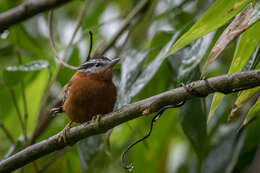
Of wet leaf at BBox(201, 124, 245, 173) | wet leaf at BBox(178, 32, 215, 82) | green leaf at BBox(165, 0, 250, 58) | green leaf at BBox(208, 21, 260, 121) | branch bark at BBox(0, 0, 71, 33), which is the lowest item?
wet leaf at BBox(201, 124, 245, 173)

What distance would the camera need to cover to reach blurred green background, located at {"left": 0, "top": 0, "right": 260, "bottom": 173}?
2.15 m

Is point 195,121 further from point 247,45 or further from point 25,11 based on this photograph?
point 25,11

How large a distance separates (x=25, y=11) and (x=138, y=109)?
2.64ft

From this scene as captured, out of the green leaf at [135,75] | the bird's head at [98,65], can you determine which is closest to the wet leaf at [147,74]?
the green leaf at [135,75]

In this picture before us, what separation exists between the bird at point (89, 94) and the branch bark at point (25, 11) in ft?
2.60

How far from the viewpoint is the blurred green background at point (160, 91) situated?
2.15 metres

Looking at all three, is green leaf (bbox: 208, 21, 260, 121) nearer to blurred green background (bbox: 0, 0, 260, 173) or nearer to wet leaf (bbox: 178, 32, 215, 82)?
blurred green background (bbox: 0, 0, 260, 173)

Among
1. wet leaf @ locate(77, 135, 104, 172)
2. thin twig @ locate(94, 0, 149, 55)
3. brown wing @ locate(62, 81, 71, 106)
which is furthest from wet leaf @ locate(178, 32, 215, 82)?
thin twig @ locate(94, 0, 149, 55)

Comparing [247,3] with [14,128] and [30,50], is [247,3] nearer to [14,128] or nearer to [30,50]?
[30,50]

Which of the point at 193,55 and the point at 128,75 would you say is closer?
the point at 193,55

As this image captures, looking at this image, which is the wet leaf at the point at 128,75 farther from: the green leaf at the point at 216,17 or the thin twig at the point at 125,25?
the thin twig at the point at 125,25

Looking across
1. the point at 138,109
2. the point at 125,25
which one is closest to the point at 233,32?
the point at 138,109

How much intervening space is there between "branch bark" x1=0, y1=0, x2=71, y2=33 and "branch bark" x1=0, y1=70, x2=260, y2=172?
0.66m

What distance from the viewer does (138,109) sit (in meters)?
2.01
